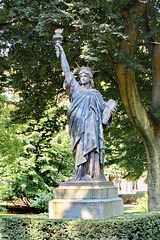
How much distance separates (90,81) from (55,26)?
4.56 m

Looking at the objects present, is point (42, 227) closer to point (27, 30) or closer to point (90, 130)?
point (90, 130)

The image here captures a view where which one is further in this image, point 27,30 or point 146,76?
point 146,76

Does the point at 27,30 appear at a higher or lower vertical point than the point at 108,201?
higher

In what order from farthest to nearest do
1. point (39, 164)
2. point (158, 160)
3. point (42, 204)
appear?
point (39, 164)
point (42, 204)
point (158, 160)

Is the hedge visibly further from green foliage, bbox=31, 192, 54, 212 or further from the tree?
green foliage, bbox=31, 192, 54, 212

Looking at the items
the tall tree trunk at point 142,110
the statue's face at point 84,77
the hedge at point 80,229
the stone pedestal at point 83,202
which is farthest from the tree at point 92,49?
the hedge at point 80,229

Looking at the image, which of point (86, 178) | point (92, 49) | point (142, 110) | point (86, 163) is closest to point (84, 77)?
point (86, 163)

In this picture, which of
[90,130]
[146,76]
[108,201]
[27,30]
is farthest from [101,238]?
[146,76]

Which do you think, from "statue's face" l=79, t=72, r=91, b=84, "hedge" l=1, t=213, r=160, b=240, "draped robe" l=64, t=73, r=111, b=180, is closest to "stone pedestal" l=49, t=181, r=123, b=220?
"hedge" l=1, t=213, r=160, b=240

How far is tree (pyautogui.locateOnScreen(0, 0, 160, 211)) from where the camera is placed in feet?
37.1

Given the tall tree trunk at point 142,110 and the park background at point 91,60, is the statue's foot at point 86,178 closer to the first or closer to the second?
the park background at point 91,60

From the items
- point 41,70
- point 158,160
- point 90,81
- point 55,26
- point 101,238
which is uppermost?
point 55,26

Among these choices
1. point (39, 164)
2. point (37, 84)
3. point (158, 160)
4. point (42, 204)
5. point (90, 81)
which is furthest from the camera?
point (39, 164)

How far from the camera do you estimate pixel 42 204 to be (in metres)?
21.5
